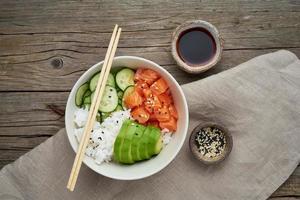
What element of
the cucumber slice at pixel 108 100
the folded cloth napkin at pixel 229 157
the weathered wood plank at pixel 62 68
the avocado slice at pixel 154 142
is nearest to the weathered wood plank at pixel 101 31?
the weathered wood plank at pixel 62 68

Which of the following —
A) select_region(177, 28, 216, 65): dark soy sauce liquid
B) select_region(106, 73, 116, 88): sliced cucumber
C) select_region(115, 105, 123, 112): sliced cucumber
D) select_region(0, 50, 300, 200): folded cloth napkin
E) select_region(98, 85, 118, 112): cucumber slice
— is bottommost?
select_region(0, 50, 300, 200): folded cloth napkin

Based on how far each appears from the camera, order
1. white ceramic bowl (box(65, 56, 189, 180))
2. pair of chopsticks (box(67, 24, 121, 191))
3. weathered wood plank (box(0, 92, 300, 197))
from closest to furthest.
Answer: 1. pair of chopsticks (box(67, 24, 121, 191))
2. white ceramic bowl (box(65, 56, 189, 180))
3. weathered wood plank (box(0, 92, 300, 197))

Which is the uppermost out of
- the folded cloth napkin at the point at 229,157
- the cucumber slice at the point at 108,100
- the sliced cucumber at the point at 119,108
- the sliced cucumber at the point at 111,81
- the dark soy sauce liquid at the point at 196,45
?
the dark soy sauce liquid at the point at 196,45

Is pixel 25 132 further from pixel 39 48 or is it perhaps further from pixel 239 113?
pixel 239 113

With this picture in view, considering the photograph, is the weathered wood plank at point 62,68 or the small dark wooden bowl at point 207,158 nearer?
the small dark wooden bowl at point 207,158

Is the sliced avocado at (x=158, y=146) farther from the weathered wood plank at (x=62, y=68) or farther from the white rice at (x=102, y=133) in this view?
the weathered wood plank at (x=62, y=68)

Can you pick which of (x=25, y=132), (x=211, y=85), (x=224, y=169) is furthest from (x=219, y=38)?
(x=25, y=132)

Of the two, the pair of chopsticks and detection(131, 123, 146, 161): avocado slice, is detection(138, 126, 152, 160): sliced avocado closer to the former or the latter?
detection(131, 123, 146, 161): avocado slice

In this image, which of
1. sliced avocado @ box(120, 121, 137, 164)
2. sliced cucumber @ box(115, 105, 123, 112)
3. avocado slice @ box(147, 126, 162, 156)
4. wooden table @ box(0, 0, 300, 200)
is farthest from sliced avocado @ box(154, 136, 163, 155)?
wooden table @ box(0, 0, 300, 200)
